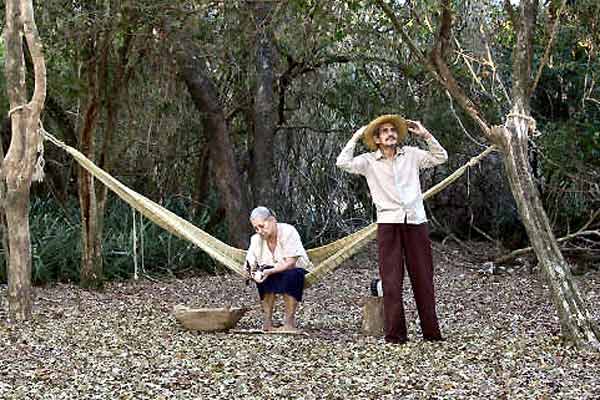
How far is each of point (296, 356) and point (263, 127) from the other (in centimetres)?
396

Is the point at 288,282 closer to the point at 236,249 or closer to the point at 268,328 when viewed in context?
the point at 268,328

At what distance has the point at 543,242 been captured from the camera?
4.39 meters

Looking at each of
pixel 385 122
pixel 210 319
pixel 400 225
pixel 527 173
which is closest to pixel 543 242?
pixel 527 173

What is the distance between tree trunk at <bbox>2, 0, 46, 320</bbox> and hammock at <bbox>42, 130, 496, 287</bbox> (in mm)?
160

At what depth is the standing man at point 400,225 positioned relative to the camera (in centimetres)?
468

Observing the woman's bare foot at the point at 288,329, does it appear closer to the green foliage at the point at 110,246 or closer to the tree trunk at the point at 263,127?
the green foliage at the point at 110,246

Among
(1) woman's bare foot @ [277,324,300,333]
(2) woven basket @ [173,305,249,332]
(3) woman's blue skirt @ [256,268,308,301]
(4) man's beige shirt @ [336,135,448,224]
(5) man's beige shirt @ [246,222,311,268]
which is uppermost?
(4) man's beige shirt @ [336,135,448,224]

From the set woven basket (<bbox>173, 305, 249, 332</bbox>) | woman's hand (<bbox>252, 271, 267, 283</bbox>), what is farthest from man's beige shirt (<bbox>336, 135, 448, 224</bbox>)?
woven basket (<bbox>173, 305, 249, 332</bbox>)

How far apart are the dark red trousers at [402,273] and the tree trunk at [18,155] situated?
176 cm

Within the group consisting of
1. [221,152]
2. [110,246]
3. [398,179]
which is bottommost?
[110,246]

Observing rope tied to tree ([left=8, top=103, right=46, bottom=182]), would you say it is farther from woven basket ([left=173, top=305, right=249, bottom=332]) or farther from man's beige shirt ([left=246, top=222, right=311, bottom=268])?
man's beige shirt ([left=246, top=222, right=311, bottom=268])

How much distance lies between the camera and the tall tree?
14.1ft

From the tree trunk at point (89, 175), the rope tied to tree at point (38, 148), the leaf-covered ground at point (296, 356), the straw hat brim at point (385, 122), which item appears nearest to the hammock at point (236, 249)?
the rope tied to tree at point (38, 148)

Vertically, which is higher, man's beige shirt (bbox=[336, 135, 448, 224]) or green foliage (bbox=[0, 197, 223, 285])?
man's beige shirt (bbox=[336, 135, 448, 224])
